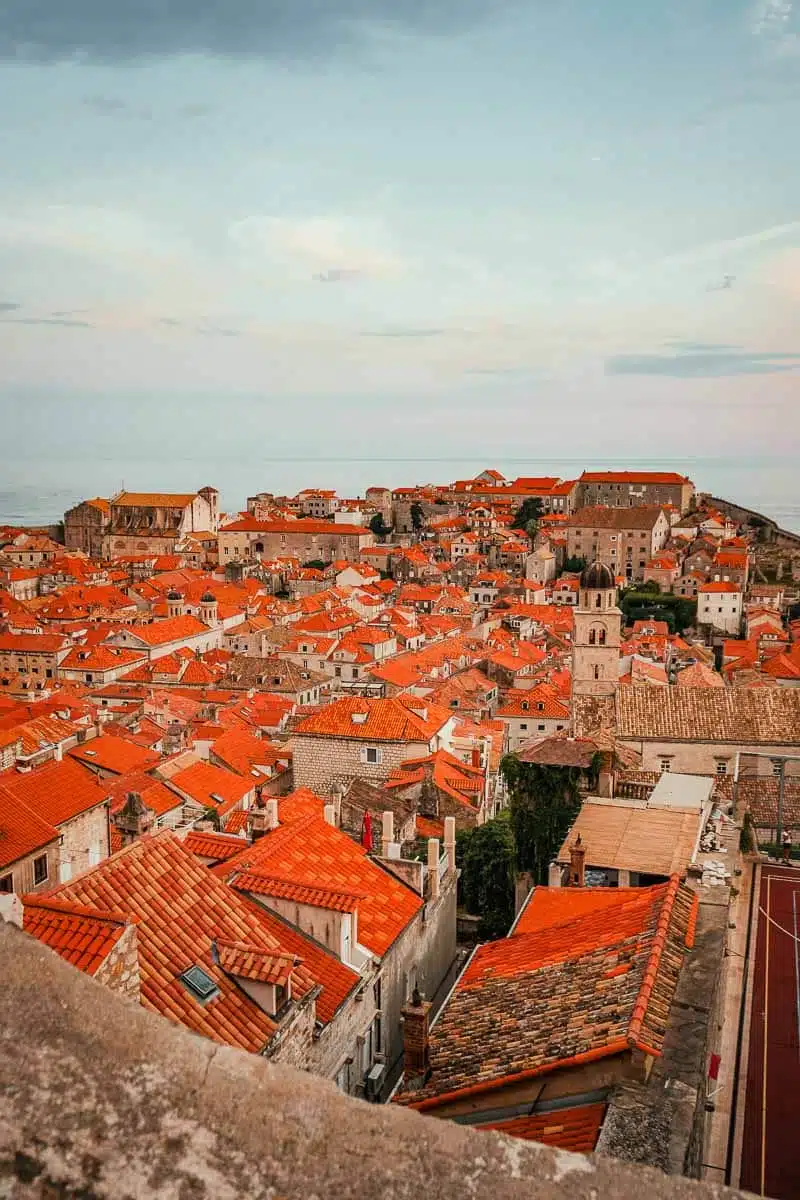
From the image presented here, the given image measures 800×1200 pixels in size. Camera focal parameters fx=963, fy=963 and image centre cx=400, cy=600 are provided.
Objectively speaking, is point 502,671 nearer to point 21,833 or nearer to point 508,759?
point 508,759

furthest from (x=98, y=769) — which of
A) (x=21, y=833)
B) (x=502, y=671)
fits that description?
(x=502, y=671)

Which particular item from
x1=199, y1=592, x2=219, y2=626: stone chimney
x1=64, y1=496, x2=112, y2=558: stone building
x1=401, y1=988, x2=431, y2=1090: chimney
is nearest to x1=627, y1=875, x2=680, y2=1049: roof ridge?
x1=401, y1=988, x2=431, y2=1090: chimney

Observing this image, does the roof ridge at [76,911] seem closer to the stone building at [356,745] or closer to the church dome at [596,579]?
the stone building at [356,745]

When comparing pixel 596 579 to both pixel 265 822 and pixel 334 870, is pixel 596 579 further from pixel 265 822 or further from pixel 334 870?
pixel 334 870

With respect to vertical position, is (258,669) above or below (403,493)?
below

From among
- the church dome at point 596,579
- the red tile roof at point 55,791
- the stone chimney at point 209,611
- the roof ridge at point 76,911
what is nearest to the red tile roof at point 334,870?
the roof ridge at point 76,911

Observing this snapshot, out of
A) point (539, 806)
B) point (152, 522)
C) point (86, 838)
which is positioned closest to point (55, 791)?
point (86, 838)
